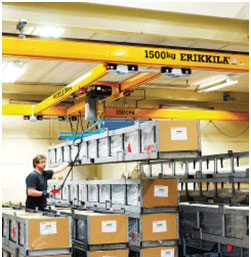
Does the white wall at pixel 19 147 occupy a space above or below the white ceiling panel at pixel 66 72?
below

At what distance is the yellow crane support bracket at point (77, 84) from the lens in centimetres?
785

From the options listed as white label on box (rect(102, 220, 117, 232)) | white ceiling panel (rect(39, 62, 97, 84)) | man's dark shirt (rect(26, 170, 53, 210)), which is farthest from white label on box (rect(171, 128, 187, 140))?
white ceiling panel (rect(39, 62, 97, 84))

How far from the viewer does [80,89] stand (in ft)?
28.8

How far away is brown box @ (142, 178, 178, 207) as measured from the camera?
21.1ft

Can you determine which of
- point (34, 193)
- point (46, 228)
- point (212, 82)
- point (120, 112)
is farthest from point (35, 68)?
point (46, 228)

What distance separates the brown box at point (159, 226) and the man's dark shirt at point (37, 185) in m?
2.38

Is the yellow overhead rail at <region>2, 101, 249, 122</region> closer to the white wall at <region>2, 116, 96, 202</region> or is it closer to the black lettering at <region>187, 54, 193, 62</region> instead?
the white wall at <region>2, 116, 96, 202</region>

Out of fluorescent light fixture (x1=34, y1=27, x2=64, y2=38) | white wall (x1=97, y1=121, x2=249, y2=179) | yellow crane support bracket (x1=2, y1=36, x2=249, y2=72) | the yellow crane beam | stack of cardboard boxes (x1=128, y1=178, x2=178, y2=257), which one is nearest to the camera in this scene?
yellow crane support bracket (x1=2, y1=36, x2=249, y2=72)

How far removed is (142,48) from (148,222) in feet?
7.88

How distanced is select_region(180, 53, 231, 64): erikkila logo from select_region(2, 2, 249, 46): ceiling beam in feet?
1.03

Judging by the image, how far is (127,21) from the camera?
6.09m

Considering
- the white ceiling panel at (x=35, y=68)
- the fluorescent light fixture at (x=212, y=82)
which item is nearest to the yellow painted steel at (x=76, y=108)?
the white ceiling panel at (x=35, y=68)

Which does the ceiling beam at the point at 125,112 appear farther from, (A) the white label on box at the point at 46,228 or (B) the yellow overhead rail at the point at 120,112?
(A) the white label on box at the point at 46,228

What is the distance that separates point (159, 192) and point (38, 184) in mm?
2475
